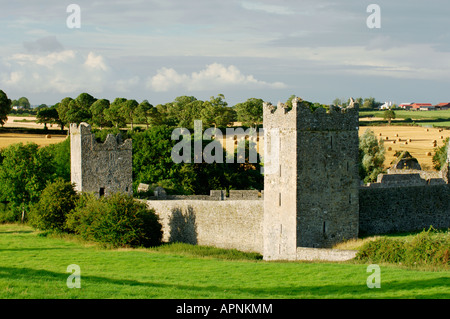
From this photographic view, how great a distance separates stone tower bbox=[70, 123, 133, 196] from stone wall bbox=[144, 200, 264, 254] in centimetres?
399

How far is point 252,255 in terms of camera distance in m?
25.8

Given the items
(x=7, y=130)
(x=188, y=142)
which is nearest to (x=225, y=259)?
(x=188, y=142)

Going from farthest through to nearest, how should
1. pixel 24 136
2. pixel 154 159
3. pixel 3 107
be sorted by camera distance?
pixel 3 107
pixel 24 136
pixel 154 159

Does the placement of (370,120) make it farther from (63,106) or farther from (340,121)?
(340,121)

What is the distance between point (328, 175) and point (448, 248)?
16.6ft

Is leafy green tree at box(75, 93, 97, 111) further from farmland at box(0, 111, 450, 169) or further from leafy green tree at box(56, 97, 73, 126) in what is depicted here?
farmland at box(0, 111, 450, 169)

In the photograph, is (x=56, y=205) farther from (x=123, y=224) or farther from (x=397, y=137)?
(x=397, y=137)

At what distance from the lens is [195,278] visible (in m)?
20.3

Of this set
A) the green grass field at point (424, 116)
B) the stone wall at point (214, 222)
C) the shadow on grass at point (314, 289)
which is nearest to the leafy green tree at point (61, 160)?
the stone wall at point (214, 222)

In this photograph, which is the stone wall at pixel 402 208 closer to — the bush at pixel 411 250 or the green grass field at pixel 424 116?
the bush at pixel 411 250

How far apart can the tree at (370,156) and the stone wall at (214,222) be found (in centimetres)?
2904

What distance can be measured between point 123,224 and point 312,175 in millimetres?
10868

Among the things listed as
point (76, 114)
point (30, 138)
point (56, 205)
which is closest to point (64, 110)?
point (76, 114)

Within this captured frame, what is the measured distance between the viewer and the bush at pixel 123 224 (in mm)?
30062
